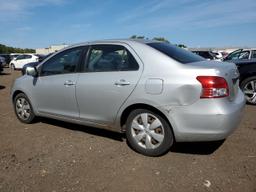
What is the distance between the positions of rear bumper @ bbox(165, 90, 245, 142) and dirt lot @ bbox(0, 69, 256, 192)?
1.41 ft

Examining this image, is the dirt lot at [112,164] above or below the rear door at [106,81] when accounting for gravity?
below

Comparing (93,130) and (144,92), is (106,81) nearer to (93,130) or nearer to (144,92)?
(144,92)

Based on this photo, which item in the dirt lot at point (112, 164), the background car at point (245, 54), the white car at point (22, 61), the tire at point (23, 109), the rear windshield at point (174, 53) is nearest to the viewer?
the dirt lot at point (112, 164)

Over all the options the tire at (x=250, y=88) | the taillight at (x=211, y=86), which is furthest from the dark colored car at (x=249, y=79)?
the taillight at (x=211, y=86)

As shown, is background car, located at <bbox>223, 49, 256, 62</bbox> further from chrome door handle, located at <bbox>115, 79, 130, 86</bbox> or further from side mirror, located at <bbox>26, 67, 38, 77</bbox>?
chrome door handle, located at <bbox>115, 79, 130, 86</bbox>

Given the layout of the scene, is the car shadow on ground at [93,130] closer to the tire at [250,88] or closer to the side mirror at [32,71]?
the side mirror at [32,71]

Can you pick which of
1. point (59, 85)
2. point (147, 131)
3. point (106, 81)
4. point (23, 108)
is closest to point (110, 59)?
point (106, 81)

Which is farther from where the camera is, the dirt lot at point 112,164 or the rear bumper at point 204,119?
the rear bumper at point 204,119

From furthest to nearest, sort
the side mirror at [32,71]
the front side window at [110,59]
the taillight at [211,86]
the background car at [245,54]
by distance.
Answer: the background car at [245,54] → the side mirror at [32,71] → the front side window at [110,59] → the taillight at [211,86]

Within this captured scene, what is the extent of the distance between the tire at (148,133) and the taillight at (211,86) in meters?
0.70

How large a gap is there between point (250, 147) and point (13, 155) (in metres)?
3.54

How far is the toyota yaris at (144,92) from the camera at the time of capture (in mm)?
3924

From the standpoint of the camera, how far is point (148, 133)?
436cm

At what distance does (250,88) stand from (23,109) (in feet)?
18.7
